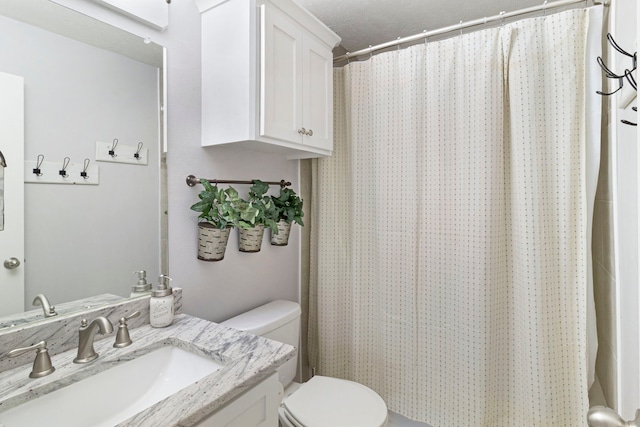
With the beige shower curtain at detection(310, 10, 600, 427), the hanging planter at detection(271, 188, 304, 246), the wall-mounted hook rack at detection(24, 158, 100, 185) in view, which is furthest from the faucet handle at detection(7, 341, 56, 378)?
the beige shower curtain at detection(310, 10, 600, 427)

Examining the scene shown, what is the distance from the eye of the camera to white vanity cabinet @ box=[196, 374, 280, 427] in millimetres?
744

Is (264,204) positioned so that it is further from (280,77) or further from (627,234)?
(627,234)

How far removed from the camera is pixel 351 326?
5.90 ft

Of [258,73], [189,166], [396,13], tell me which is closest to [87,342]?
[189,166]

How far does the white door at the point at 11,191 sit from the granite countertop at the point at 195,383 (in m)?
0.22

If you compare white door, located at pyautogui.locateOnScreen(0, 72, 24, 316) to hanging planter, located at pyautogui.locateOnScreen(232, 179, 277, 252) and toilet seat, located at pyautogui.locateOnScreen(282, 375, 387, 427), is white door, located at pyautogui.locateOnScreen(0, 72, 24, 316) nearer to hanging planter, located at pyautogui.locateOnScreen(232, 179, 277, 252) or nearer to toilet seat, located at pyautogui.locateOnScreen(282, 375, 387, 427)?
hanging planter, located at pyautogui.locateOnScreen(232, 179, 277, 252)

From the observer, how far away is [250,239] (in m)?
1.41

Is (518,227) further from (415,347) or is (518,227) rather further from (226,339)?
(226,339)

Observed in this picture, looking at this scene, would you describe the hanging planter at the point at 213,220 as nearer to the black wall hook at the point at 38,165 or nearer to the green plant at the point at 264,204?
the green plant at the point at 264,204

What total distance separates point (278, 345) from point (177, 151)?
83 cm

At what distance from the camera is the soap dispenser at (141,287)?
1.11m

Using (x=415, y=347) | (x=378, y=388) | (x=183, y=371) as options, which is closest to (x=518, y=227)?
(x=415, y=347)

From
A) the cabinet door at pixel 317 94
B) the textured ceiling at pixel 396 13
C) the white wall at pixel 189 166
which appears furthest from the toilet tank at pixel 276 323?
the textured ceiling at pixel 396 13

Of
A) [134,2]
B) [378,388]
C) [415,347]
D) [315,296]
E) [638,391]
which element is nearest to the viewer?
[638,391]
